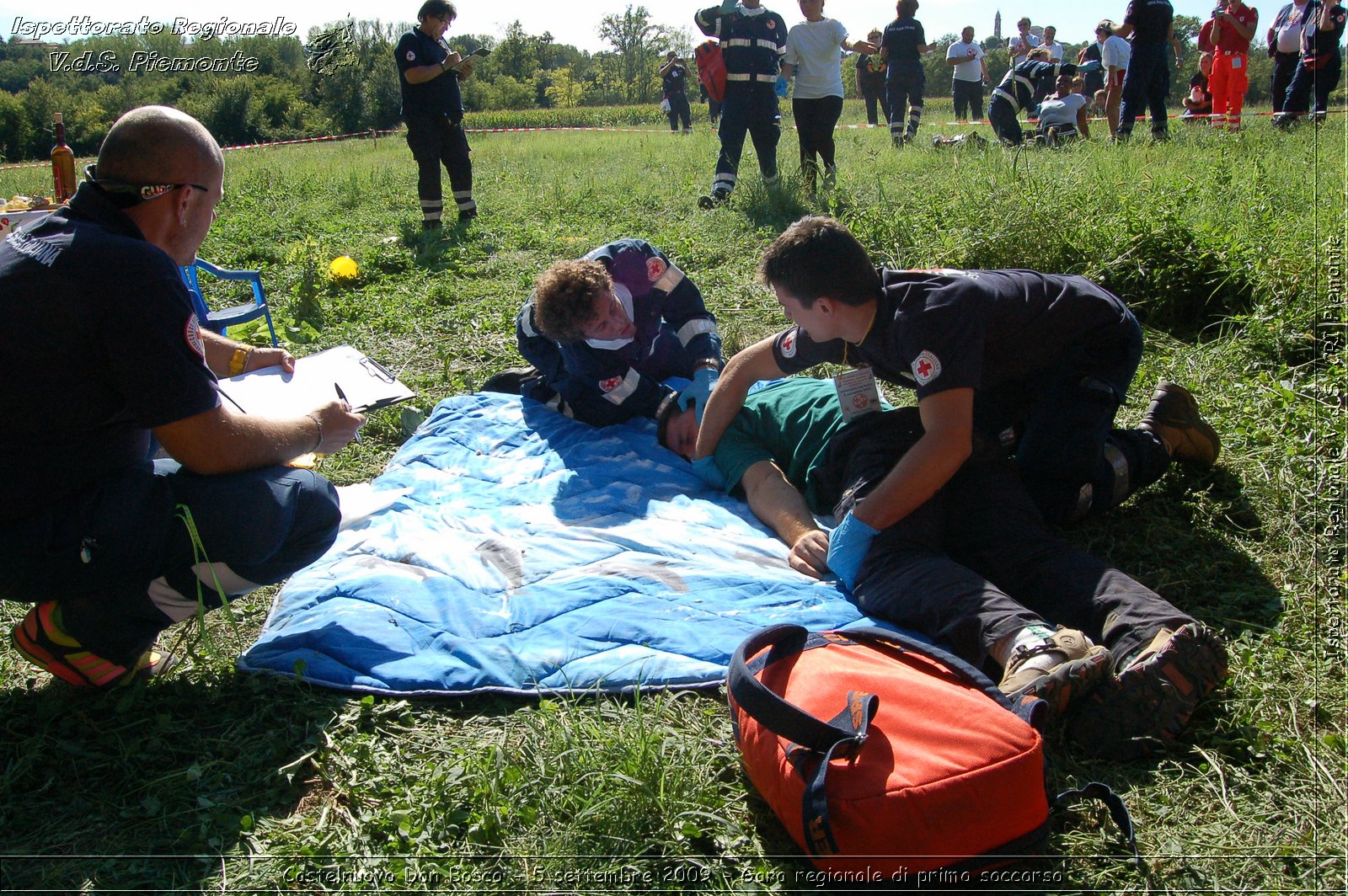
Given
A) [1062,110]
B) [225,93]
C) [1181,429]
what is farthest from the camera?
[225,93]

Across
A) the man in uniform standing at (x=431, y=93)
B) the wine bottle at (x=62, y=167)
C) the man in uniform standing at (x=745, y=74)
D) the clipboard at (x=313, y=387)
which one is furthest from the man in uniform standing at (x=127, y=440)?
the man in uniform standing at (x=745, y=74)

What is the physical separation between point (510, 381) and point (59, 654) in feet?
8.72

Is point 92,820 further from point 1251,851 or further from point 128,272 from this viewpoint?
point 1251,851

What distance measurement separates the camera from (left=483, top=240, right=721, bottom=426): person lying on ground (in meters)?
4.01

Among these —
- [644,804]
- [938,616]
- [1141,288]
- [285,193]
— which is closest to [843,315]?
[938,616]

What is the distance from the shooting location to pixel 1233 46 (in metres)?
12.0

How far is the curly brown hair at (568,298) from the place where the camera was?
3584 mm

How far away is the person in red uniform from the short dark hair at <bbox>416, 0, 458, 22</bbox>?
9.67 meters

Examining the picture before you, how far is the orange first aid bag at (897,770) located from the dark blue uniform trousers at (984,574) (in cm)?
38

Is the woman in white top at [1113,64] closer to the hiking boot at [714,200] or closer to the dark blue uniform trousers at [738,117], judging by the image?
the dark blue uniform trousers at [738,117]

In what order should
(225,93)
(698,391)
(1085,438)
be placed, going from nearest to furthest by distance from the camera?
(1085,438) < (698,391) < (225,93)

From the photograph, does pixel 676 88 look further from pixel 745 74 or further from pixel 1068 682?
pixel 1068 682

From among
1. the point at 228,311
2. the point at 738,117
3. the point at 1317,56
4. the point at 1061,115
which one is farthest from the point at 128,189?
the point at 1317,56

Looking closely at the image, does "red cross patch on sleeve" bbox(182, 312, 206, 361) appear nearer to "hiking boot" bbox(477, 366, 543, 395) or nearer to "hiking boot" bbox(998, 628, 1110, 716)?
"hiking boot" bbox(998, 628, 1110, 716)
